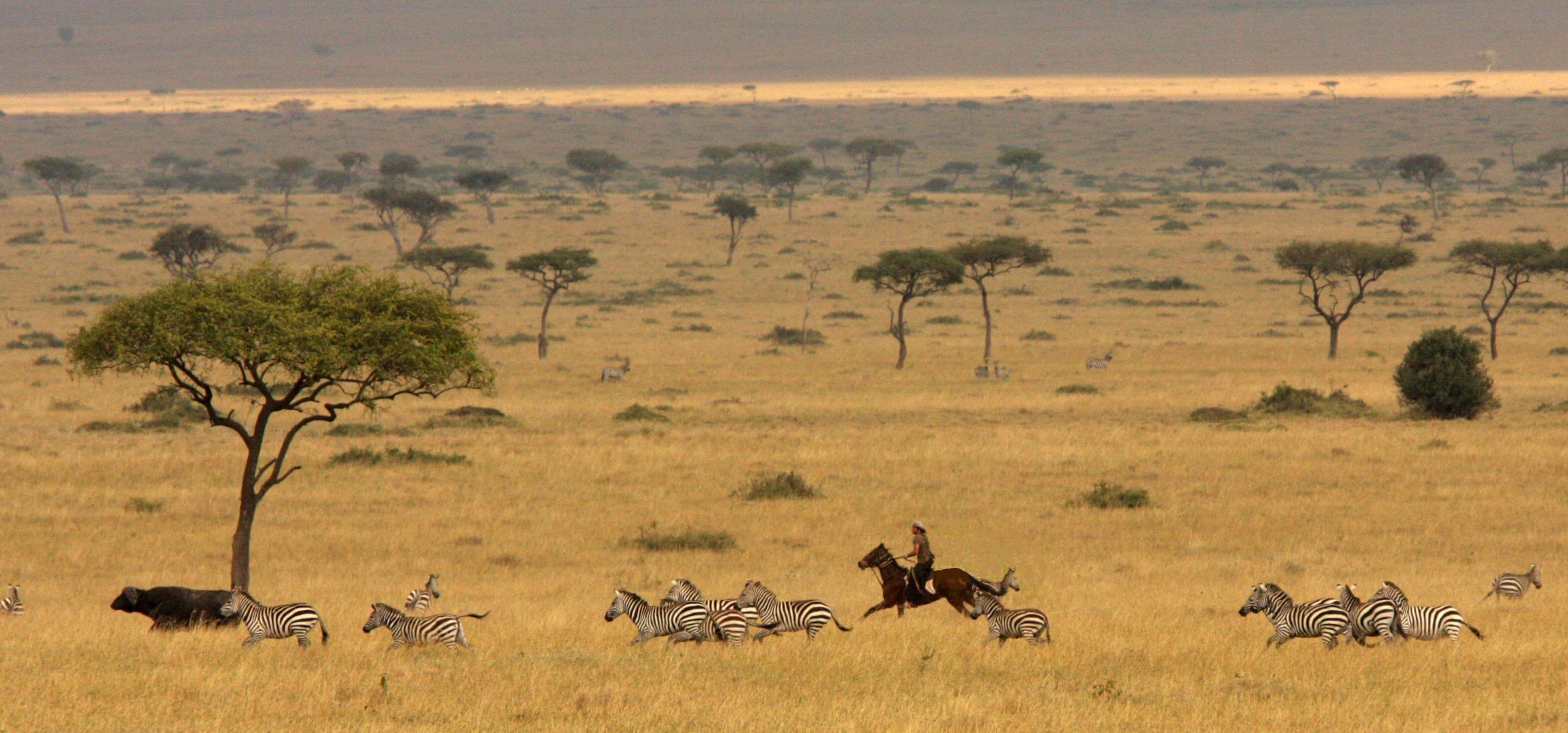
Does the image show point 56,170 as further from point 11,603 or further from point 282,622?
point 282,622

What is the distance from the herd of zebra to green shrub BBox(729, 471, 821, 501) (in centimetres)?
1405

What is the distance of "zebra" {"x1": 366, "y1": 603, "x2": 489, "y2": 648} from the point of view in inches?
622

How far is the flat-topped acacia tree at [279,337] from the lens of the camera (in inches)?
782

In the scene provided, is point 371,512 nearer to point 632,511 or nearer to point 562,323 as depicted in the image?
point 632,511

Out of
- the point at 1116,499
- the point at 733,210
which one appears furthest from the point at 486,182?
the point at 1116,499

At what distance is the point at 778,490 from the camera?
97.4 ft

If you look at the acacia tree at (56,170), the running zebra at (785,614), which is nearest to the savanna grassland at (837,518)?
the running zebra at (785,614)

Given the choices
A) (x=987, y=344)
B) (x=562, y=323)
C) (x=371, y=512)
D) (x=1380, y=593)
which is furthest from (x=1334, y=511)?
(x=562, y=323)

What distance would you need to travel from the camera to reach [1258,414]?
40.8 metres

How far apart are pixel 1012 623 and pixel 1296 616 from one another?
293 cm

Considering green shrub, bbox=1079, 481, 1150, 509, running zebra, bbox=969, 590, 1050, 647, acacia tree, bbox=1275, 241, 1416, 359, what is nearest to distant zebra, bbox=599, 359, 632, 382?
green shrub, bbox=1079, 481, 1150, 509

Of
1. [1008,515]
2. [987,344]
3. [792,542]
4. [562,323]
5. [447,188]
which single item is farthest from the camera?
[447,188]

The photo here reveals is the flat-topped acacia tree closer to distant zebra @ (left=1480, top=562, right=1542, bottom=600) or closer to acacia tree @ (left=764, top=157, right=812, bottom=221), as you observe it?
distant zebra @ (left=1480, top=562, right=1542, bottom=600)

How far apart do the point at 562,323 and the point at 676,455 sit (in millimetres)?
35056
